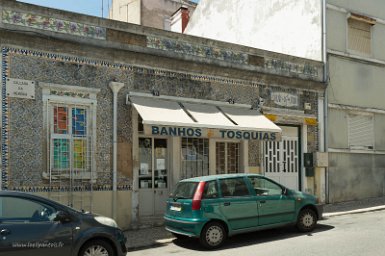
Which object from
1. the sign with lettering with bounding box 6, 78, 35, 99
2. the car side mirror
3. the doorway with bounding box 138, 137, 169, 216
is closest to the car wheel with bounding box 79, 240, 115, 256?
the car side mirror

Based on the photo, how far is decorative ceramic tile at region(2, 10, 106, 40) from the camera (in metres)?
10.5

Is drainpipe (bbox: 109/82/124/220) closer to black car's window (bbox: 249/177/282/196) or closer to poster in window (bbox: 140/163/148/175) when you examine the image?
poster in window (bbox: 140/163/148/175)

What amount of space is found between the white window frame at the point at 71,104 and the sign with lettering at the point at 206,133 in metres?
1.49

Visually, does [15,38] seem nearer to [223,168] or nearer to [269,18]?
[223,168]

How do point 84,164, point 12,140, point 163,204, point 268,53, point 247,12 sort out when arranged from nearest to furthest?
point 12,140 < point 84,164 < point 163,204 < point 268,53 < point 247,12

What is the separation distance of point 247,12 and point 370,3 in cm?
497

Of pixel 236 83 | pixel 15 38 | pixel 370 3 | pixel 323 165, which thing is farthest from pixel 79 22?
pixel 370 3

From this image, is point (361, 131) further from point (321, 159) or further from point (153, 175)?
point (153, 175)

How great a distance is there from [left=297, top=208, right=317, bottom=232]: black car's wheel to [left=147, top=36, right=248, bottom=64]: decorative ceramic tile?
534 cm

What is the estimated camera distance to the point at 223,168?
14070 mm

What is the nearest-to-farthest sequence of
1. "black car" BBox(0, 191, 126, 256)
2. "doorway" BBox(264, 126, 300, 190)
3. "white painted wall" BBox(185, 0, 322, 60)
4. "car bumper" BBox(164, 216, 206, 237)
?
"black car" BBox(0, 191, 126, 256), "car bumper" BBox(164, 216, 206, 237), "doorway" BBox(264, 126, 300, 190), "white painted wall" BBox(185, 0, 322, 60)

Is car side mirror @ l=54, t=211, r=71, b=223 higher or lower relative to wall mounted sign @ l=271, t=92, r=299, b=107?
lower

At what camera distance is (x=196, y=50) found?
43.9 feet

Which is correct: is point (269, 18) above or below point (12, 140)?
above
